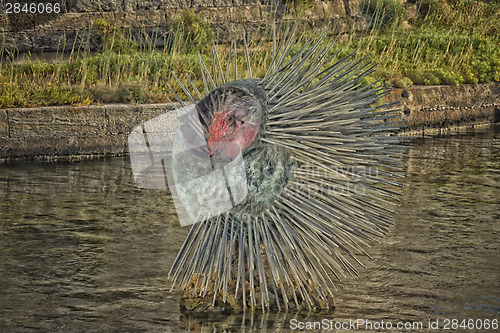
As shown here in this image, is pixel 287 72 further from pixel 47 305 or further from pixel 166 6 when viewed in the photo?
pixel 166 6

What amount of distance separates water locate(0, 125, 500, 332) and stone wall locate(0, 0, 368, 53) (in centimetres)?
636

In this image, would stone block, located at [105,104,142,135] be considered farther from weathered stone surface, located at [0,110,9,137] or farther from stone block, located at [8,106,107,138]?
weathered stone surface, located at [0,110,9,137]

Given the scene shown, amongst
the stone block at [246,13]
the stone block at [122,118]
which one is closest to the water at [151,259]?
the stone block at [122,118]

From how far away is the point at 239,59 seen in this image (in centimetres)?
1413

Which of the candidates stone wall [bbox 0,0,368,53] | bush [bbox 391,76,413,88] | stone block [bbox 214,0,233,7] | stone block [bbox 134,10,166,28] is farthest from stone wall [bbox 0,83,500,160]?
stone block [bbox 214,0,233,7]

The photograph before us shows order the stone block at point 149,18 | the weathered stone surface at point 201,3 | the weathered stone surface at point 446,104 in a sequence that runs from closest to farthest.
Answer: the weathered stone surface at point 446,104 → the stone block at point 149,18 → the weathered stone surface at point 201,3

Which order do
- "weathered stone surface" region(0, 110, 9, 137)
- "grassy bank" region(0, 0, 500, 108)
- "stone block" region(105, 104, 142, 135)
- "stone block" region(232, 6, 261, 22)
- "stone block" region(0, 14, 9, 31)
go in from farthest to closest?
"stone block" region(232, 6, 261, 22)
"stone block" region(0, 14, 9, 31)
"grassy bank" region(0, 0, 500, 108)
"stone block" region(105, 104, 142, 135)
"weathered stone surface" region(0, 110, 9, 137)

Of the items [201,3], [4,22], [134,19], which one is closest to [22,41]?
[4,22]

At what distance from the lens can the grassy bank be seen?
38.1 ft

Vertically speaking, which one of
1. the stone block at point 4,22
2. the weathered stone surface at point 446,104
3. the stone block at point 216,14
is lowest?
the weathered stone surface at point 446,104

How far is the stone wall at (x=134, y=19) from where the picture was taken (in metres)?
15.6

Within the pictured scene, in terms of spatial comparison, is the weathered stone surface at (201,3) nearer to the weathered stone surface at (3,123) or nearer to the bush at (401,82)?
the bush at (401,82)

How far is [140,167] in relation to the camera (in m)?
10.1

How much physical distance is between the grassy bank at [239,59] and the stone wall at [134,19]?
1.22 ft
